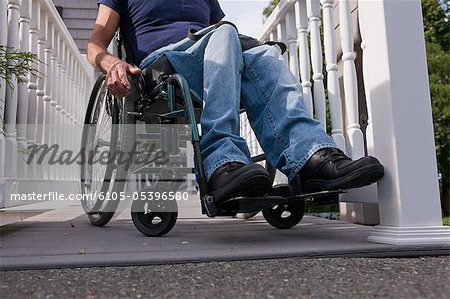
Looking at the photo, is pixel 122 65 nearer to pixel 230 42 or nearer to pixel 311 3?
pixel 230 42

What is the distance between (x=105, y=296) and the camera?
71cm

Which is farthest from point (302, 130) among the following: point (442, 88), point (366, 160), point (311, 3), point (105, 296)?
point (442, 88)

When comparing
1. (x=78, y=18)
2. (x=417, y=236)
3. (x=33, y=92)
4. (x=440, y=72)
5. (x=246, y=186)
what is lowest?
(x=417, y=236)

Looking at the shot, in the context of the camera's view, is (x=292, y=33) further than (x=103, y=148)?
Yes

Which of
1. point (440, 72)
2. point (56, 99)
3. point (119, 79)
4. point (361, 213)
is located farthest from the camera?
point (440, 72)

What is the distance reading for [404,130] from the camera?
1131mm

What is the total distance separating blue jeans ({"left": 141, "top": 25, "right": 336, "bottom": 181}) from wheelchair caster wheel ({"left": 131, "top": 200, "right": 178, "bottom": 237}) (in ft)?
0.84

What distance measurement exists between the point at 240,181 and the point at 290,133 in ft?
0.82

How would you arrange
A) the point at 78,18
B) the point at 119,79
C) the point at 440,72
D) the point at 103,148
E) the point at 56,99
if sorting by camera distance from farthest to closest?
the point at 78,18, the point at 440,72, the point at 56,99, the point at 103,148, the point at 119,79

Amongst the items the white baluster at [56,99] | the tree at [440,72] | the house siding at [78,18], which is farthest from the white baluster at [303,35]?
the house siding at [78,18]

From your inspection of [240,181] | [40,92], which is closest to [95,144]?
[40,92]

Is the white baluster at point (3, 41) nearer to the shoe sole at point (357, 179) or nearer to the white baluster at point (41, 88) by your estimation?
the white baluster at point (41, 88)

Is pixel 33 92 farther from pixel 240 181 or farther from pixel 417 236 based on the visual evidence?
pixel 417 236

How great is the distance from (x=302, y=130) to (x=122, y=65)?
58cm
